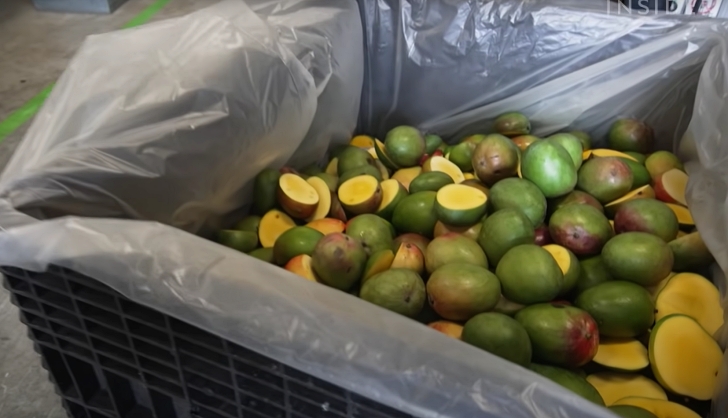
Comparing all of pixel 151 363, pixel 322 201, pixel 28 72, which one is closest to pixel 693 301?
pixel 322 201

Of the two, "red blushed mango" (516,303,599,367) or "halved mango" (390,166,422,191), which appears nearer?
"red blushed mango" (516,303,599,367)

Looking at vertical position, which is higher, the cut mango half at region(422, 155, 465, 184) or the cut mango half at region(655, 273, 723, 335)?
the cut mango half at region(422, 155, 465, 184)

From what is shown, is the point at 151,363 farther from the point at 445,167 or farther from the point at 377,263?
the point at 445,167

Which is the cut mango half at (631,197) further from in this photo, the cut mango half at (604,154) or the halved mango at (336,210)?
the halved mango at (336,210)

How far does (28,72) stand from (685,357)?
1834mm

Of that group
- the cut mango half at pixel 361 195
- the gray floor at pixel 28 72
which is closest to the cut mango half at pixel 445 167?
the cut mango half at pixel 361 195

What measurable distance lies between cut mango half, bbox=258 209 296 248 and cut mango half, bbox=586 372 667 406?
0.42 meters

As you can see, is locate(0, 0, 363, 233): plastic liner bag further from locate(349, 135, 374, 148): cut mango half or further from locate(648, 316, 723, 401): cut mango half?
locate(648, 316, 723, 401): cut mango half

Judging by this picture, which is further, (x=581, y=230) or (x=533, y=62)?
(x=533, y=62)

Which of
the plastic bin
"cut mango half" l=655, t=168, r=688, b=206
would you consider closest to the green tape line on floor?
the plastic bin

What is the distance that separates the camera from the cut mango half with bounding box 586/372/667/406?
641mm

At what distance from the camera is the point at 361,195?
850 millimetres

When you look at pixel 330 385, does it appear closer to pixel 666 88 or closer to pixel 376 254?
pixel 376 254

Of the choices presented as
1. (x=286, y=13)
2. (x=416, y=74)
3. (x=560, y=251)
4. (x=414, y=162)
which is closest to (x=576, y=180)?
(x=560, y=251)
